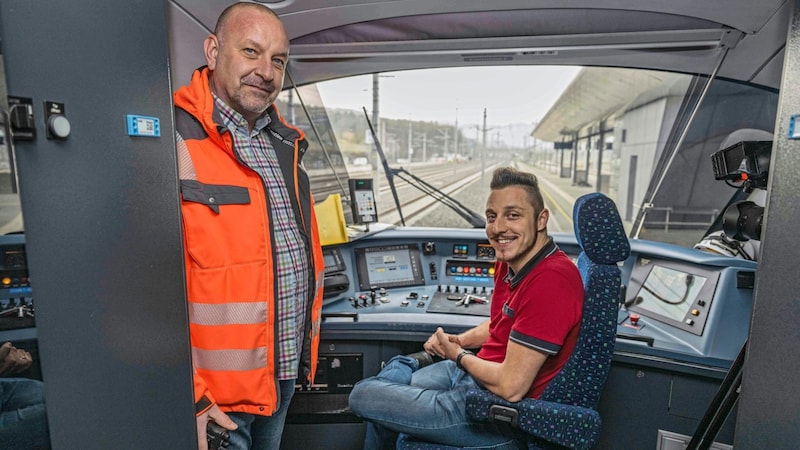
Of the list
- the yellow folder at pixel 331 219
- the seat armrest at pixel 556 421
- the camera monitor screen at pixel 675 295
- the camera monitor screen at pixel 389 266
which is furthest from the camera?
the camera monitor screen at pixel 389 266

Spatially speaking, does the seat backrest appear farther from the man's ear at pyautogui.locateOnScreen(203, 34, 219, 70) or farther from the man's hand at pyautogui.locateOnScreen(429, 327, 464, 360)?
the man's ear at pyautogui.locateOnScreen(203, 34, 219, 70)

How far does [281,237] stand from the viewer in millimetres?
1194

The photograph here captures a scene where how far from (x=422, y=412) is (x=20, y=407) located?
1068mm

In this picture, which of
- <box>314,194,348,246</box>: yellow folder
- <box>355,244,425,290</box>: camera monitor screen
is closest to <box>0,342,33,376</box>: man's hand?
<box>314,194,348,246</box>: yellow folder

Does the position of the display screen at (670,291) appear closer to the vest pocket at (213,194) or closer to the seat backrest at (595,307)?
the seat backrest at (595,307)

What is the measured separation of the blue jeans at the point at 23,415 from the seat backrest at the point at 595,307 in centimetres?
127

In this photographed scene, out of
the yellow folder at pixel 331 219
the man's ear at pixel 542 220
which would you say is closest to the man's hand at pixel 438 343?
the man's ear at pixel 542 220

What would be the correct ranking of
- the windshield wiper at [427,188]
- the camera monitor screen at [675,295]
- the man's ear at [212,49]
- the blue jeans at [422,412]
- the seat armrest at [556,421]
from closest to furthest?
the man's ear at [212,49] < the seat armrest at [556,421] < the blue jeans at [422,412] < the camera monitor screen at [675,295] < the windshield wiper at [427,188]

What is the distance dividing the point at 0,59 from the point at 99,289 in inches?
15.7

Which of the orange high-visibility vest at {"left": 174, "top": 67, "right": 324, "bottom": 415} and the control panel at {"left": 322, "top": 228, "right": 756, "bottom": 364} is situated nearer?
the orange high-visibility vest at {"left": 174, "top": 67, "right": 324, "bottom": 415}

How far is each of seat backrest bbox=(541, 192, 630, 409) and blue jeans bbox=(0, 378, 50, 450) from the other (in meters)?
1.27

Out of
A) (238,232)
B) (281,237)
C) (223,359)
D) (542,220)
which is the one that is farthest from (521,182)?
(223,359)

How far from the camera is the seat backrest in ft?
4.28

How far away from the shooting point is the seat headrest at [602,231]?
4.36 ft
